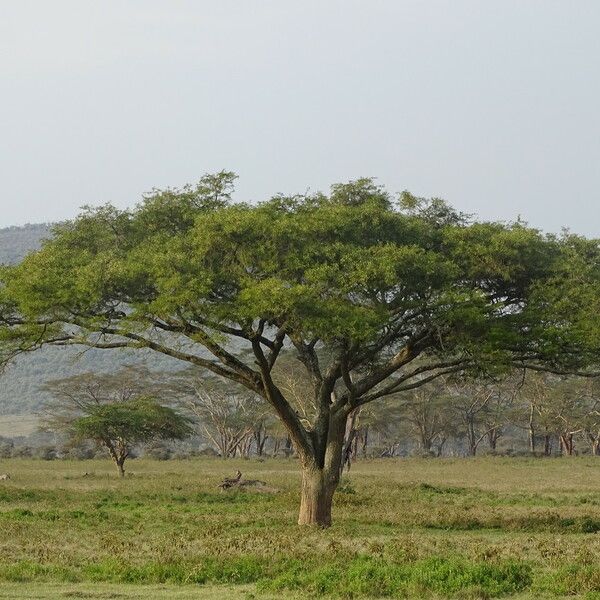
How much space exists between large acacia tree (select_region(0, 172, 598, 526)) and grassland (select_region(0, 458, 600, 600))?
12.8ft

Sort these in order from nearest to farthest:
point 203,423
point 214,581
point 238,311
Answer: point 214,581 → point 238,311 → point 203,423

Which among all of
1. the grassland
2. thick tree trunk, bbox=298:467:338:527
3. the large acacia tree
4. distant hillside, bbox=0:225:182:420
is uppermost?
distant hillside, bbox=0:225:182:420

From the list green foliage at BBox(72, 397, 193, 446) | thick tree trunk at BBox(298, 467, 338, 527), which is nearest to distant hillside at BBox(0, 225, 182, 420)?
green foliage at BBox(72, 397, 193, 446)

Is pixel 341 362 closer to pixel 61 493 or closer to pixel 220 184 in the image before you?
pixel 220 184

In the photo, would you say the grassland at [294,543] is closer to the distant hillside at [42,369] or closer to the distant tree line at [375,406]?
the distant tree line at [375,406]

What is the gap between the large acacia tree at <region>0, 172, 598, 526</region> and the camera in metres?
23.6

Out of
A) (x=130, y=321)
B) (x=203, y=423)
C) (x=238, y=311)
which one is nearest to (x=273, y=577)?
(x=238, y=311)

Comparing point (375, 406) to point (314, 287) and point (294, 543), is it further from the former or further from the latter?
point (294, 543)

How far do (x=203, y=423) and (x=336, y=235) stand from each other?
232 ft

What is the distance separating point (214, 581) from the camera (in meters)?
15.6

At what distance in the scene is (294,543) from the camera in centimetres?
2014

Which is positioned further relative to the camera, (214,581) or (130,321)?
(130,321)

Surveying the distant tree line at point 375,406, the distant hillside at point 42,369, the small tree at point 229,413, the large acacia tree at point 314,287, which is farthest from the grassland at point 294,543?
the distant hillside at point 42,369

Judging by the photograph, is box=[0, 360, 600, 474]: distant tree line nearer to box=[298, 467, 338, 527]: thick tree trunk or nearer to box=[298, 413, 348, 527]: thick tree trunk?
box=[298, 413, 348, 527]: thick tree trunk
